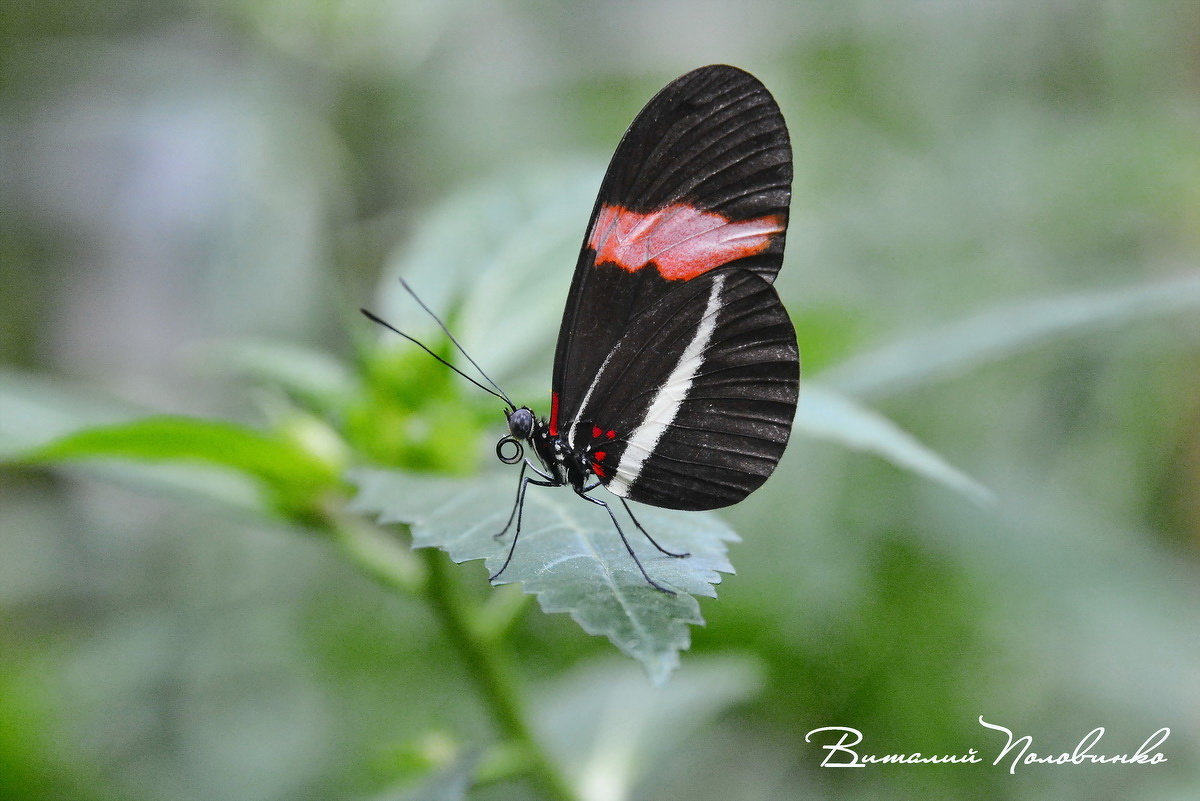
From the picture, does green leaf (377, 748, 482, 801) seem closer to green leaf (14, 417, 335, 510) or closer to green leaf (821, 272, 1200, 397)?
green leaf (14, 417, 335, 510)

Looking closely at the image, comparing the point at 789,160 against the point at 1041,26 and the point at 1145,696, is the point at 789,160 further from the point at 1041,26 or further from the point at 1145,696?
the point at 1041,26

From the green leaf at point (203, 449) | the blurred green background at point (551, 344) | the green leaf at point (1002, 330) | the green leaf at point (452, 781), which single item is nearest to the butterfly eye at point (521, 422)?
the blurred green background at point (551, 344)

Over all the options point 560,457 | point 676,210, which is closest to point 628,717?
point 560,457

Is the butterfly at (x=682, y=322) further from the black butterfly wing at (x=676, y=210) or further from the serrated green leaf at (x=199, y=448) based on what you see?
the serrated green leaf at (x=199, y=448)

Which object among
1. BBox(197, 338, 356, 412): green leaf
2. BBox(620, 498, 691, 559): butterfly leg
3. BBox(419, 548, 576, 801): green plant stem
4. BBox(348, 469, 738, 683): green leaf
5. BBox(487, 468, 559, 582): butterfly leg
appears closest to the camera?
Answer: BBox(348, 469, 738, 683): green leaf

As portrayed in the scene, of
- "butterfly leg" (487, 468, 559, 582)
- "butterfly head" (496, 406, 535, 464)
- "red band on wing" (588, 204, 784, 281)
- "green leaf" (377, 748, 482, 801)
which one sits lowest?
"green leaf" (377, 748, 482, 801)

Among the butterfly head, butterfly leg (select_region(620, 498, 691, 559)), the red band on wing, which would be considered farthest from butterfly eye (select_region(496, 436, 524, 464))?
the red band on wing

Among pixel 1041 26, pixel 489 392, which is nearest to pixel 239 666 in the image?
pixel 489 392
